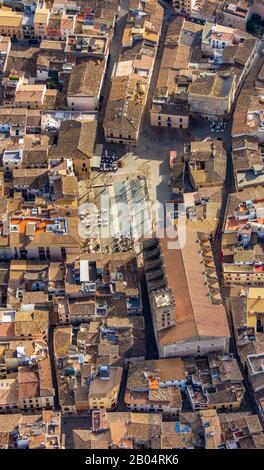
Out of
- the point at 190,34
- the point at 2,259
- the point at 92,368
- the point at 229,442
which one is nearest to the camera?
the point at 229,442

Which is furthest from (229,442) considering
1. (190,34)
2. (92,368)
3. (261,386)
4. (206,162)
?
(190,34)

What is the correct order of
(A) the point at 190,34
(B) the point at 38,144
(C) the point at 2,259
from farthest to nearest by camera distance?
(A) the point at 190,34 → (B) the point at 38,144 → (C) the point at 2,259

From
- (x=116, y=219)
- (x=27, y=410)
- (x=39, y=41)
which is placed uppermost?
(x=39, y=41)

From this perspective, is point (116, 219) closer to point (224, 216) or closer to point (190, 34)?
point (224, 216)

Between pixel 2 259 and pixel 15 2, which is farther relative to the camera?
pixel 15 2

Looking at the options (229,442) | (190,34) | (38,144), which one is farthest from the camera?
(190,34)

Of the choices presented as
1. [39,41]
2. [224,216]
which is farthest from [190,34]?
[224,216]

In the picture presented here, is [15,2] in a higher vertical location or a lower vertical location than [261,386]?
higher

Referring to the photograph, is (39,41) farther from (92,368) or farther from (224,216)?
(92,368)

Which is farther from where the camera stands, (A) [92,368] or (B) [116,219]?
(B) [116,219]
